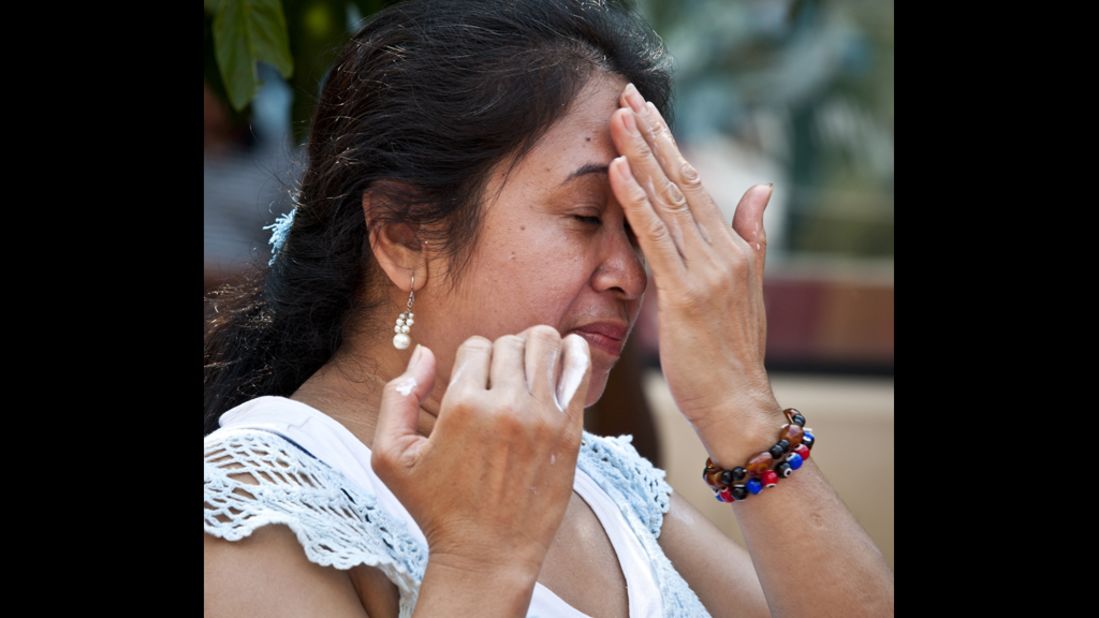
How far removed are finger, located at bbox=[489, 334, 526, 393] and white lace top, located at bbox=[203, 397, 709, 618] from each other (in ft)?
1.10

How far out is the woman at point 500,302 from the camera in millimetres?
1883

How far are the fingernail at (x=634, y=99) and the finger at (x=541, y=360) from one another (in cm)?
62

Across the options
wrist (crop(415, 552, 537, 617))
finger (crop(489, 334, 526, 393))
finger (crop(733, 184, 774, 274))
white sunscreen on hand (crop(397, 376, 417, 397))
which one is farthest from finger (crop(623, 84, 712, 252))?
wrist (crop(415, 552, 537, 617))

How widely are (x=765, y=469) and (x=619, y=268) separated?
0.42m

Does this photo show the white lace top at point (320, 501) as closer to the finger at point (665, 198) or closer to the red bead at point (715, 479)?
the red bead at point (715, 479)

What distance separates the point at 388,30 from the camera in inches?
91.0

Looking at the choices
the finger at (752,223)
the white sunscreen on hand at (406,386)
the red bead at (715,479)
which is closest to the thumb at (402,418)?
the white sunscreen on hand at (406,386)

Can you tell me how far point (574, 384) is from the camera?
68.6 inches

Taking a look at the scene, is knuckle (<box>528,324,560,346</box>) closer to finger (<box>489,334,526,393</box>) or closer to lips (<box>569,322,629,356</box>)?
finger (<box>489,334,526,393</box>)

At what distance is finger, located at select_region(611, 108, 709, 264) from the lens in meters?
2.14
